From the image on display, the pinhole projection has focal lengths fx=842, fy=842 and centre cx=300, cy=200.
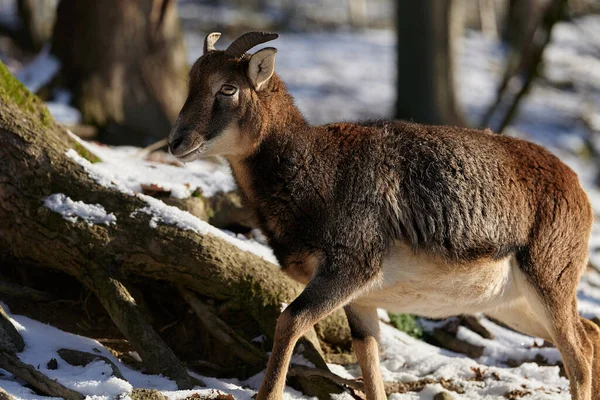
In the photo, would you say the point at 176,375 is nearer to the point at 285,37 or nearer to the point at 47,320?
the point at 47,320

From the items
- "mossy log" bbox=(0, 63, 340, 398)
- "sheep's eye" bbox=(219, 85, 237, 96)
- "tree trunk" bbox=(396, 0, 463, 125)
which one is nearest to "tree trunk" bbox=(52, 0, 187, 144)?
"tree trunk" bbox=(396, 0, 463, 125)

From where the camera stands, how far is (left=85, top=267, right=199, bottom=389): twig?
5.96m

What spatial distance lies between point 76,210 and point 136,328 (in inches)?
38.8

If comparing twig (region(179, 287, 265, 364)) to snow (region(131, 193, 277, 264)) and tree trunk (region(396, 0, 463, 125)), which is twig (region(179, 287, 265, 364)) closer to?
snow (region(131, 193, 277, 264))

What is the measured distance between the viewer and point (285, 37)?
25.1 metres

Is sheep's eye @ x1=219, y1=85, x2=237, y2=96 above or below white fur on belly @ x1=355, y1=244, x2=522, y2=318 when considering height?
above

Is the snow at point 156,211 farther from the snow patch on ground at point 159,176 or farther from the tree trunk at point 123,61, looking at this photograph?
the tree trunk at point 123,61

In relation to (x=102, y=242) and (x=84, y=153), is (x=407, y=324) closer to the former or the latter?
(x=102, y=242)

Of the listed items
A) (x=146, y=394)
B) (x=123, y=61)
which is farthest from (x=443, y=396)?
(x=123, y=61)

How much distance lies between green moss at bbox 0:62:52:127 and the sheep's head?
154 centimetres

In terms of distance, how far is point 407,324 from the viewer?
25.7 ft

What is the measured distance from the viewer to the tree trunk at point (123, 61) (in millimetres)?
11531

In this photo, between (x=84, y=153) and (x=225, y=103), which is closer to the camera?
(x=225, y=103)

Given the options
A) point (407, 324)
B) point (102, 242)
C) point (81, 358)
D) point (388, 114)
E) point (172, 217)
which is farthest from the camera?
point (388, 114)
